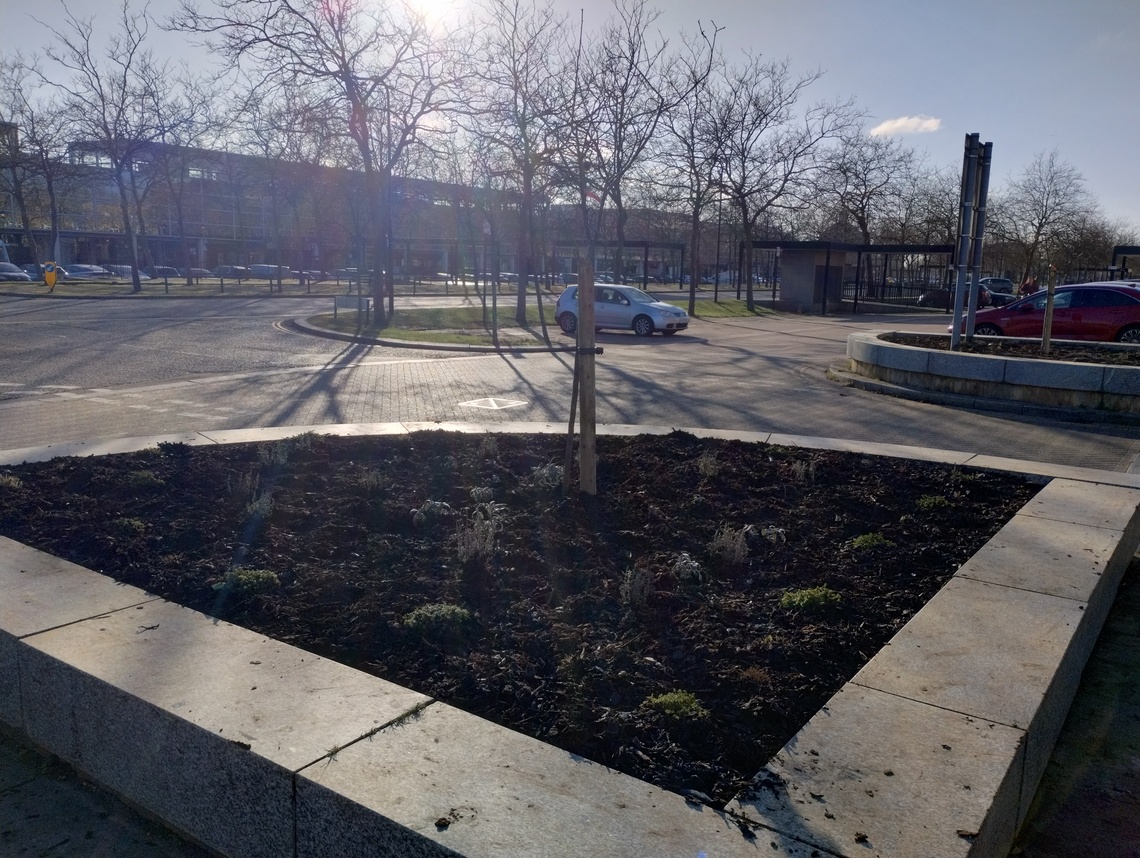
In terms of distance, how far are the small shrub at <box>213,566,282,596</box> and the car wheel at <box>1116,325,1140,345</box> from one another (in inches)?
771

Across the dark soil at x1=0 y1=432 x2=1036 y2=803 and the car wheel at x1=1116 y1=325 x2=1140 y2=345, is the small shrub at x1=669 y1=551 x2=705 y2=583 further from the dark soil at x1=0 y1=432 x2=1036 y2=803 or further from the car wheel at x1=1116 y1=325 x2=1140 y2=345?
the car wheel at x1=1116 y1=325 x2=1140 y2=345

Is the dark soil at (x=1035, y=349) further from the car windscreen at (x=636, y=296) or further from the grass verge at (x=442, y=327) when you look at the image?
the car windscreen at (x=636, y=296)

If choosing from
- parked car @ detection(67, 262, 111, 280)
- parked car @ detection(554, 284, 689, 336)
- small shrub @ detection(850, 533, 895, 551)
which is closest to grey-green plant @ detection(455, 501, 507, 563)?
small shrub @ detection(850, 533, 895, 551)

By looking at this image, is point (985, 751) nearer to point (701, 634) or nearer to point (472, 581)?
point (701, 634)

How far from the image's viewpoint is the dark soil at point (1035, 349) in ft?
46.5

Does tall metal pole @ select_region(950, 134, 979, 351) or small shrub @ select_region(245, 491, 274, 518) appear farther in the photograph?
tall metal pole @ select_region(950, 134, 979, 351)

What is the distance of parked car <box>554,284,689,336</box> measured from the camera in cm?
2600

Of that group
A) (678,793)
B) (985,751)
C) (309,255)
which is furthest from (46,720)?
(309,255)

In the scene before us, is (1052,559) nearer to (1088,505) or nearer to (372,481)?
(1088,505)

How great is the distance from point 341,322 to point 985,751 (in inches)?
1000

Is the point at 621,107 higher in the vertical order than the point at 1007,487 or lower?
higher

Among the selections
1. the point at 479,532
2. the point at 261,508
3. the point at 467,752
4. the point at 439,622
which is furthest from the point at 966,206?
the point at 467,752

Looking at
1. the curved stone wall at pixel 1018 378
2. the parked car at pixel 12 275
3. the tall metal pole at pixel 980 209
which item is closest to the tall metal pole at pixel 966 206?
the tall metal pole at pixel 980 209

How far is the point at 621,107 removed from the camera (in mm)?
28688
